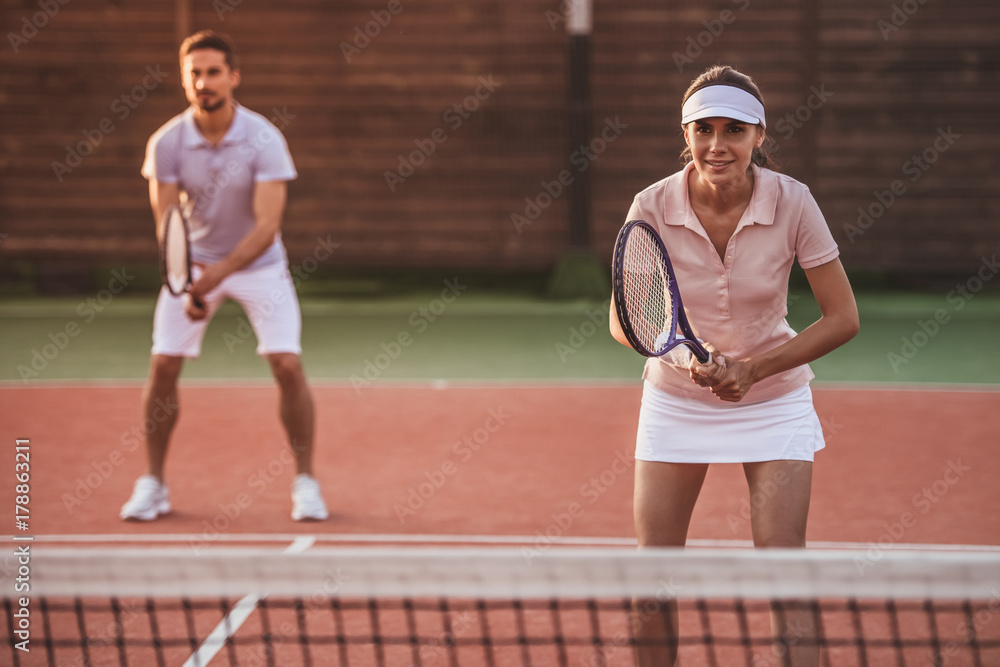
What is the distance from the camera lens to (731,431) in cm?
291

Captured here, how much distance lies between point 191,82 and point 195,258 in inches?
29.2

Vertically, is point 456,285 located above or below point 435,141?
below

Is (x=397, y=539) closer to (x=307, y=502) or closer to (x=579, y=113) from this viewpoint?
(x=307, y=502)

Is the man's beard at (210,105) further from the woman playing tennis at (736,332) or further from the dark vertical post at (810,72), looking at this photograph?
the dark vertical post at (810,72)

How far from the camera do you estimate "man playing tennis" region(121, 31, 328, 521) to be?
488 centimetres

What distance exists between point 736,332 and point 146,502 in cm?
306

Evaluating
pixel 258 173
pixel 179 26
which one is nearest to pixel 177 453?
pixel 258 173

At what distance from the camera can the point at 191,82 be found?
4.88 metres

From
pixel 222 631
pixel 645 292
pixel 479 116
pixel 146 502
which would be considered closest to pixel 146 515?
pixel 146 502

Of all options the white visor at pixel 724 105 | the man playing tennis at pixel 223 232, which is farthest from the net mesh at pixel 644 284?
the man playing tennis at pixel 223 232

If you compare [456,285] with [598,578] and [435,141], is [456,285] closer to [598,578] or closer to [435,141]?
[435,141]

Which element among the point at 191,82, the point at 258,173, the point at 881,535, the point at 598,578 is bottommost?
the point at 881,535

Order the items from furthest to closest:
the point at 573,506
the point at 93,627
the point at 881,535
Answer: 1. the point at 573,506
2. the point at 881,535
3. the point at 93,627

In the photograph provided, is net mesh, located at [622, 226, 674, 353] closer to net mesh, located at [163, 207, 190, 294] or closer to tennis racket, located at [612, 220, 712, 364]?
tennis racket, located at [612, 220, 712, 364]
